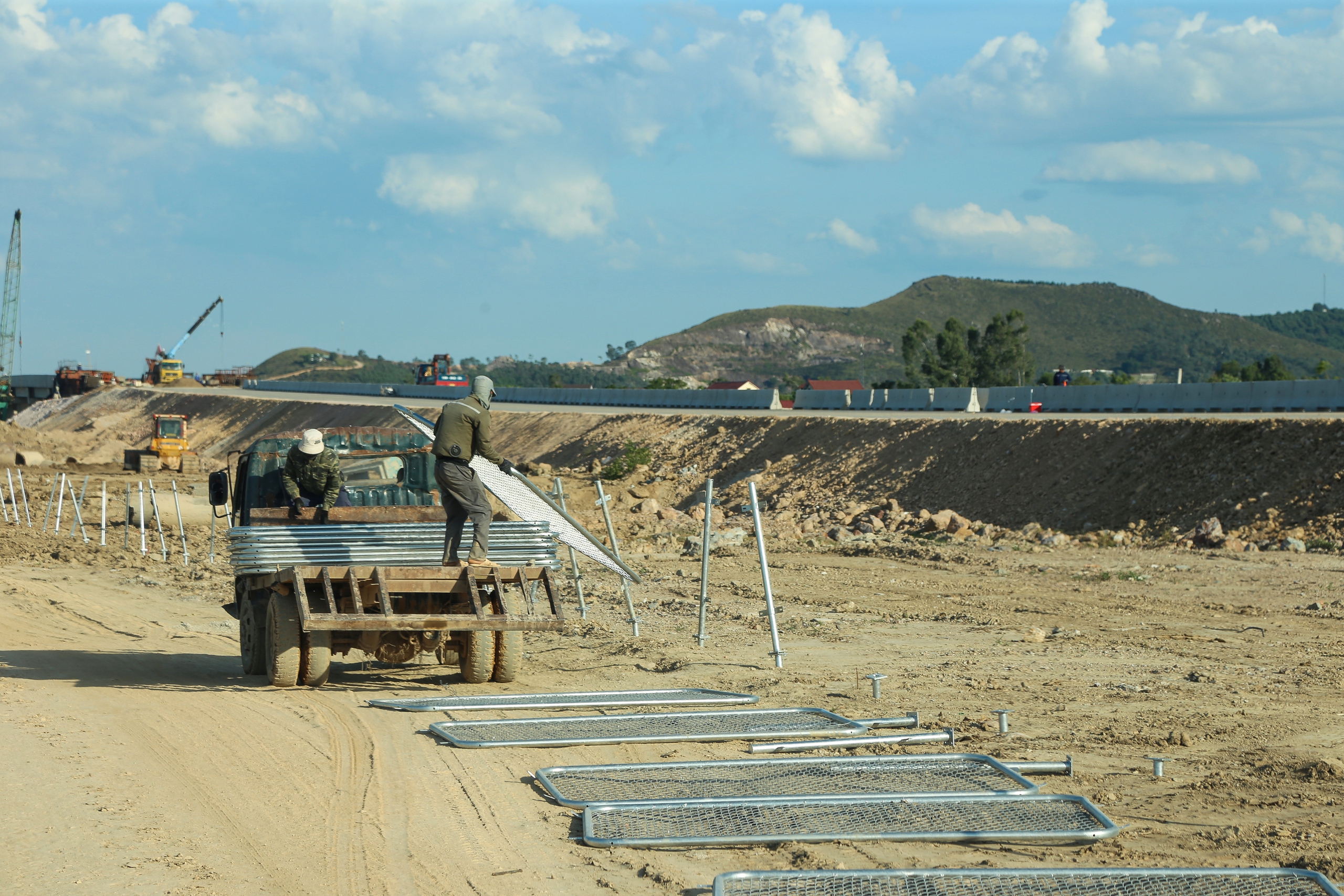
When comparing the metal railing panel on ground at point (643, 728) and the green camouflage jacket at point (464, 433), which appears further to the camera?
the green camouflage jacket at point (464, 433)

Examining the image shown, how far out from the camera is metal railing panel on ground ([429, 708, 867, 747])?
8609mm

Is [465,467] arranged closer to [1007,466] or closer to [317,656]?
[317,656]

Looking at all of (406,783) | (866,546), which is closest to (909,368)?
(866,546)

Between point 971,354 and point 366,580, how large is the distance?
9581 centimetres

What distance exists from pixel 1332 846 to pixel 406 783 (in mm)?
5240

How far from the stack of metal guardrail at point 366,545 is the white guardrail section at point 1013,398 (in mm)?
26880

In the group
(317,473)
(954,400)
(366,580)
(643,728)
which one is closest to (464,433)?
(366,580)

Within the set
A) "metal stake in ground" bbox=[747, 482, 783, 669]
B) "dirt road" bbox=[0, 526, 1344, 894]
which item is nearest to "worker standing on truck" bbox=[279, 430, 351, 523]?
"dirt road" bbox=[0, 526, 1344, 894]

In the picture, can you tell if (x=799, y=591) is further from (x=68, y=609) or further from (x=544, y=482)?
(x=544, y=482)

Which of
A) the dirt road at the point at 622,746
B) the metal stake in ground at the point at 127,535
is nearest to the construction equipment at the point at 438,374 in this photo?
the metal stake in ground at the point at 127,535

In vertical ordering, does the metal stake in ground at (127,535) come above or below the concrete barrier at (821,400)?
below

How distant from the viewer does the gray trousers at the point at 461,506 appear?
10070 millimetres

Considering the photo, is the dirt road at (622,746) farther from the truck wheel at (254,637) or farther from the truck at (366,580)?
the truck at (366,580)

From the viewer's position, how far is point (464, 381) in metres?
82.9
